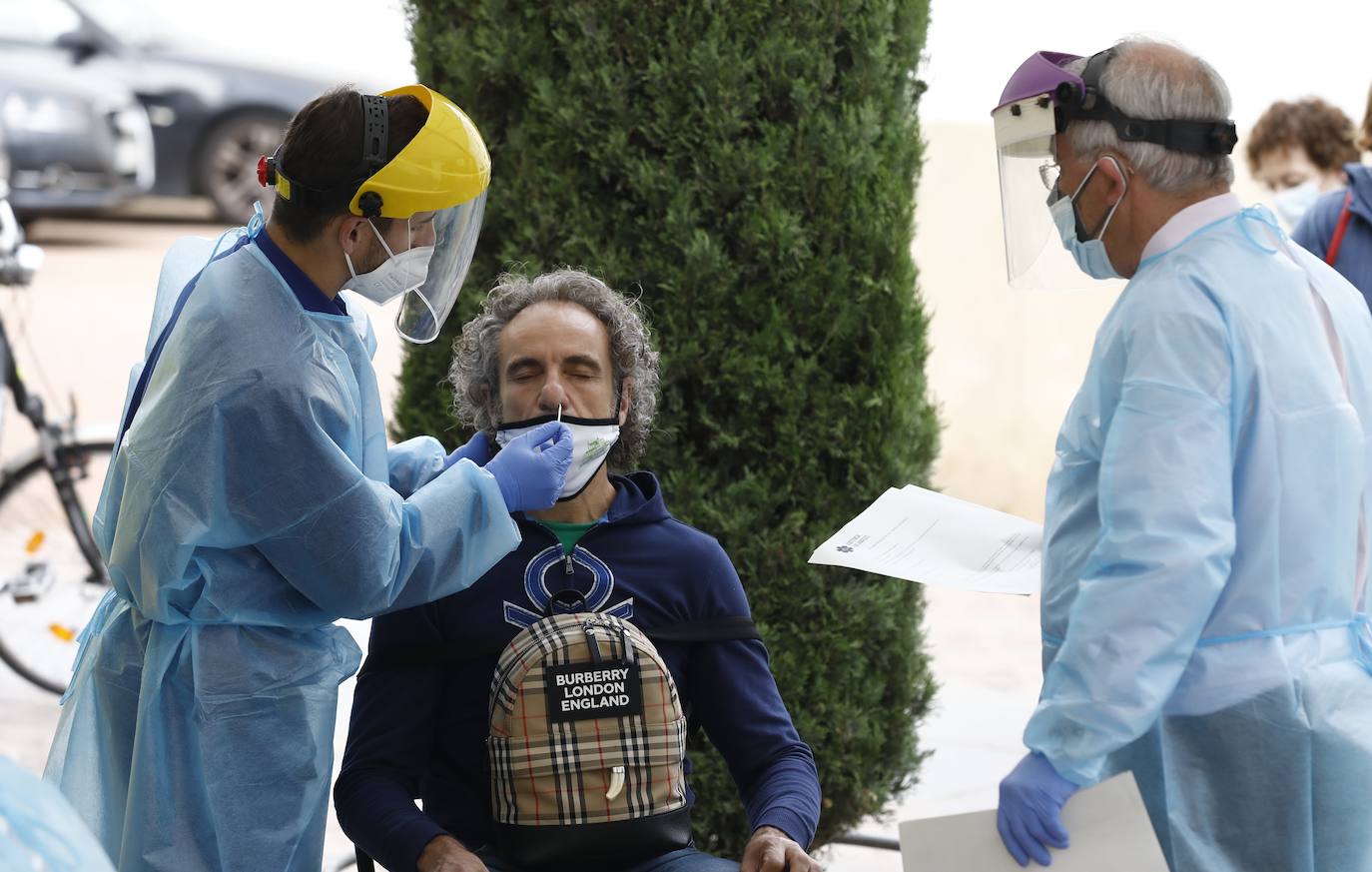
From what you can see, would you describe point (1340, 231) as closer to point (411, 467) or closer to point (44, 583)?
point (411, 467)

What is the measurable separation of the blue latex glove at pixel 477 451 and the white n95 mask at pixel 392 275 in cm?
38

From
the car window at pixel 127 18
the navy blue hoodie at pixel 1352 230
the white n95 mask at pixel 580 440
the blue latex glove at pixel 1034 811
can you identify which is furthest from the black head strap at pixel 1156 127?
the car window at pixel 127 18

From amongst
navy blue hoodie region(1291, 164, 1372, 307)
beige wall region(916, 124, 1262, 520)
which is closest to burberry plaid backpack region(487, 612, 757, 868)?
navy blue hoodie region(1291, 164, 1372, 307)

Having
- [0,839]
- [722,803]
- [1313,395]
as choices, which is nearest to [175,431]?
[0,839]

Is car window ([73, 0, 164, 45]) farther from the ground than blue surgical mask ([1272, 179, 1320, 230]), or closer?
farther from the ground

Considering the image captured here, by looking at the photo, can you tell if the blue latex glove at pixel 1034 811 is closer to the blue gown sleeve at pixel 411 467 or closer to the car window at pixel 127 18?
the blue gown sleeve at pixel 411 467

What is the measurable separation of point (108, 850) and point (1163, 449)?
1639mm

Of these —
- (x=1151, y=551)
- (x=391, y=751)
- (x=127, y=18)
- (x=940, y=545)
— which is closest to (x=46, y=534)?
(x=391, y=751)

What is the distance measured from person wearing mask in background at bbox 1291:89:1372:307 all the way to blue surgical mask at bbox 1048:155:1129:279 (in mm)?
1623

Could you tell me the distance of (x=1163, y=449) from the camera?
1794 millimetres

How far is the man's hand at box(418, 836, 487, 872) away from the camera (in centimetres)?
221

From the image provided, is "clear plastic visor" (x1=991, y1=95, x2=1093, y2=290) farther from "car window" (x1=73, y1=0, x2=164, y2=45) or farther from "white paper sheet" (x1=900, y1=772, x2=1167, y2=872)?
"car window" (x1=73, y1=0, x2=164, y2=45)

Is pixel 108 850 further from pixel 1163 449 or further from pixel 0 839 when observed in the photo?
pixel 1163 449

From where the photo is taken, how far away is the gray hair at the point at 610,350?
104 inches
